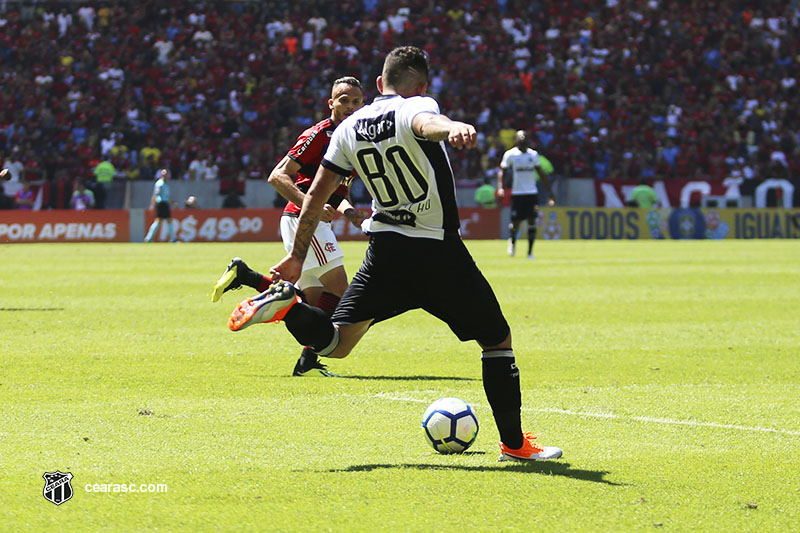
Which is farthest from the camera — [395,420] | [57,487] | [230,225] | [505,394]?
[230,225]

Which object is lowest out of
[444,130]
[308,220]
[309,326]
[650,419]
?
[650,419]

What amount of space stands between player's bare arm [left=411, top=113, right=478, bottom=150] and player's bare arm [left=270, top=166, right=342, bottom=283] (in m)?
0.80

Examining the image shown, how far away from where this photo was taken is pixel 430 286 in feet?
19.5

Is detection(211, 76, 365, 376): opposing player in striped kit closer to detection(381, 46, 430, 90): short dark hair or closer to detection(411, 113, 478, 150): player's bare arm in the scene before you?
detection(381, 46, 430, 90): short dark hair

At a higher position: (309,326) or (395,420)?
(309,326)

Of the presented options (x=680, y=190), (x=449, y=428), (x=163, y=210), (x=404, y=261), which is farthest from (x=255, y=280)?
(x=680, y=190)

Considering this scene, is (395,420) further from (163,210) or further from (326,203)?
(163,210)

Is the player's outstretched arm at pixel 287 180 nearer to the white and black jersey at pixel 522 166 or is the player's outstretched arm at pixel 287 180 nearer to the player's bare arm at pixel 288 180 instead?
the player's bare arm at pixel 288 180

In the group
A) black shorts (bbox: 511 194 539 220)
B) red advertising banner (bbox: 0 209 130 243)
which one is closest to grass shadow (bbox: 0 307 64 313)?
black shorts (bbox: 511 194 539 220)

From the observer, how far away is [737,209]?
38031mm

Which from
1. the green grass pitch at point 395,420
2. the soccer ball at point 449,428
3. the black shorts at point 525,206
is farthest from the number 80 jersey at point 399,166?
the black shorts at point 525,206

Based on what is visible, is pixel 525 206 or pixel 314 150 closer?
pixel 314 150

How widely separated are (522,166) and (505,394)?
18.9m

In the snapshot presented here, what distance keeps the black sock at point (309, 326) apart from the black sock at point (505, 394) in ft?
2.73
